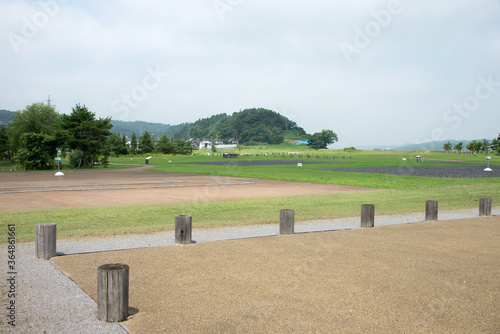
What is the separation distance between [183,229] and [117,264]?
10.7 ft

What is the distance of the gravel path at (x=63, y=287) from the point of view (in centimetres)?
464

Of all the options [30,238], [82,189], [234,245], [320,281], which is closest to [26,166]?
[82,189]

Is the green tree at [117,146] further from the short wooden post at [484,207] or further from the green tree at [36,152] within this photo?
the short wooden post at [484,207]

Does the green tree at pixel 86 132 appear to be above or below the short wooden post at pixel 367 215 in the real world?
above

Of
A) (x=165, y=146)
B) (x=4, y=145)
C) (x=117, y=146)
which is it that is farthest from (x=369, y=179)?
(x=117, y=146)

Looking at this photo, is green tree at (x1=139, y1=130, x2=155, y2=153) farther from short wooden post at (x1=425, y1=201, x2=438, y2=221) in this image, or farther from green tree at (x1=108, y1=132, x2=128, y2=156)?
short wooden post at (x1=425, y1=201, x2=438, y2=221)

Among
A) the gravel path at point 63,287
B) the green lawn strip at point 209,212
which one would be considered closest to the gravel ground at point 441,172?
the green lawn strip at point 209,212

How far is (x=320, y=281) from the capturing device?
20.0 ft

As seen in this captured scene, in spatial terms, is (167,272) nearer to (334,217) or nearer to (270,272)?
(270,272)

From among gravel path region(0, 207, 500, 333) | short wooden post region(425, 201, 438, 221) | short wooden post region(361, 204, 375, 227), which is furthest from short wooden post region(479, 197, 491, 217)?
gravel path region(0, 207, 500, 333)

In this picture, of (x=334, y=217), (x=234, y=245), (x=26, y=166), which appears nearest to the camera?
(x=234, y=245)

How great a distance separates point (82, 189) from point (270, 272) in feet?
53.7

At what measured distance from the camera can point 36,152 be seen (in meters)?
40.3

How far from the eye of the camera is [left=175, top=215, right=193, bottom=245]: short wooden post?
8.41 m
